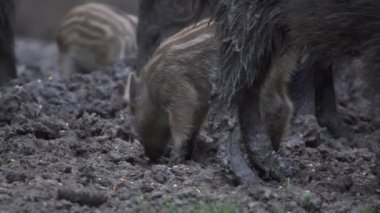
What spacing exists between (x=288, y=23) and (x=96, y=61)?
553 cm

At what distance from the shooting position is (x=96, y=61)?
10273mm

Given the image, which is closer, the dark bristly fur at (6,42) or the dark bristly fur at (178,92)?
the dark bristly fur at (178,92)

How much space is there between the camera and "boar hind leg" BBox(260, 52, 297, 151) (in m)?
5.59

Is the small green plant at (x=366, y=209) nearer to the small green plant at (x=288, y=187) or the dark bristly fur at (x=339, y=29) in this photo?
the small green plant at (x=288, y=187)

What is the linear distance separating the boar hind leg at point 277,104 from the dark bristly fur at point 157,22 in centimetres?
199

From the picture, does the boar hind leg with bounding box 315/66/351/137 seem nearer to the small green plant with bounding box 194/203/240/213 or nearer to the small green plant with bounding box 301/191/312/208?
the small green plant with bounding box 301/191/312/208

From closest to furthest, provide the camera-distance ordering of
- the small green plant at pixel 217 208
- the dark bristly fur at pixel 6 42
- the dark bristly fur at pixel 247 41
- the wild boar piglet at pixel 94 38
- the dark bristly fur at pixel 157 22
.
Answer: the small green plant at pixel 217 208
the dark bristly fur at pixel 247 41
the dark bristly fur at pixel 6 42
the dark bristly fur at pixel 157 22
the wild boar piglet at pixel 94 38

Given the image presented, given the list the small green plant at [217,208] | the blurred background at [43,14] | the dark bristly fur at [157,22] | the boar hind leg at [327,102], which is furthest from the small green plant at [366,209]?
the blurred background at [43,14]

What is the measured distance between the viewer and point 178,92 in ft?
19.4

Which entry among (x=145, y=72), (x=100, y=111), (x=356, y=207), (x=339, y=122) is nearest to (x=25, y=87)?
(x=100, y=111)

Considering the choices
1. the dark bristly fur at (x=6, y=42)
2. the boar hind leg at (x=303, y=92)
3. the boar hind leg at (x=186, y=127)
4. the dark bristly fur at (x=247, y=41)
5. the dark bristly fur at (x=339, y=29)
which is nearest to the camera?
the dark bristly fur at (x=339, y=29)

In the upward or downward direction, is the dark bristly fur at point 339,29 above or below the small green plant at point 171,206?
above

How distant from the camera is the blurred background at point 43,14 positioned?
577 inches

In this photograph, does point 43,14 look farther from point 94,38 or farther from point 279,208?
point 279,208
